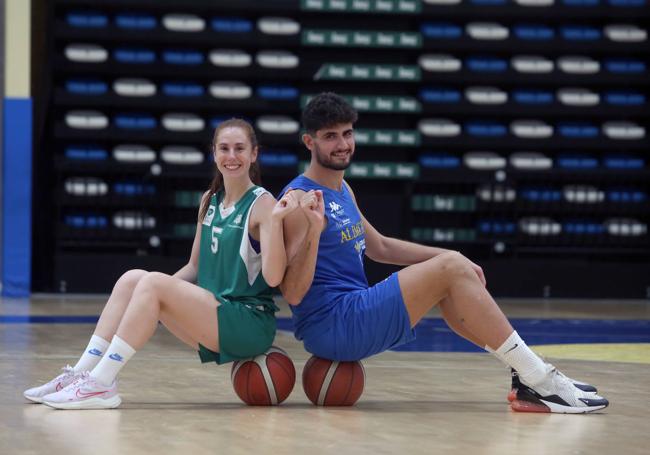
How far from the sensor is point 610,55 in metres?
13.0

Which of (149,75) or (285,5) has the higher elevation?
(285,5)

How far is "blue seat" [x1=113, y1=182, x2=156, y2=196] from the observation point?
12156 mm

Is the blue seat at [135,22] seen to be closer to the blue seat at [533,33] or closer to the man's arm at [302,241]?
the blue seat at [533,33]

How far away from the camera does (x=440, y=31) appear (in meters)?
12.6

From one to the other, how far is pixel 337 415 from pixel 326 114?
42.7 inches

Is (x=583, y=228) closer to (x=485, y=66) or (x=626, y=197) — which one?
(x=626, y=197)

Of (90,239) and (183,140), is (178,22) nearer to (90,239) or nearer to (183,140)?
(183,140)

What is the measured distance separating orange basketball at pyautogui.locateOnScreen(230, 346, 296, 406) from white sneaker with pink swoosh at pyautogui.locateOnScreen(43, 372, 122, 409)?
48cm

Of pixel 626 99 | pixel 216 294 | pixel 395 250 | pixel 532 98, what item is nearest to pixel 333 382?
pixel 216 294

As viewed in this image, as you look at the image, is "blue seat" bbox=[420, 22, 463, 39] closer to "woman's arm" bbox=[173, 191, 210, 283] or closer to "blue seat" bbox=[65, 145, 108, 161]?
"blue seat" bbox=[65, 145, 108, 161]

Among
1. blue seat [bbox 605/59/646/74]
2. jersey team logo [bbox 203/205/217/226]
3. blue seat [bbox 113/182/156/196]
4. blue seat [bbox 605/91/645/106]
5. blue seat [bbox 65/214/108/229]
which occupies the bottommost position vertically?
blue seat [bbox 65/214/108/229]

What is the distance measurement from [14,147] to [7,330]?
447 centimetres

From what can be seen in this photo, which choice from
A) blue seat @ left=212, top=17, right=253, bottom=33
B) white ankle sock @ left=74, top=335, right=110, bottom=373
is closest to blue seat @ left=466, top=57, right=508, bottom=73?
blue seat @ left=212, top=17, right=253, bottom=33

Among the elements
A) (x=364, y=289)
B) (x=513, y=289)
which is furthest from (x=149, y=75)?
(x=364, y=289)
